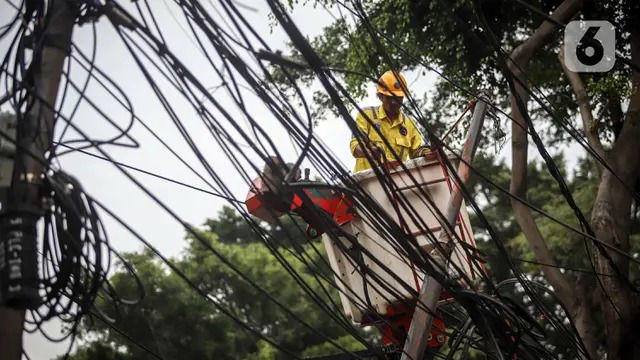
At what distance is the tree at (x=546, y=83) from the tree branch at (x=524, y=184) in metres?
0.01

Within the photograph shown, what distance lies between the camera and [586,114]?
32.6 feet

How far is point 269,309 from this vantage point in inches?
839

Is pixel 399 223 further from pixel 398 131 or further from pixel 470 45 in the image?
pixel 470 45

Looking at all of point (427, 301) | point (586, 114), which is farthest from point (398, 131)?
point (586, 114)

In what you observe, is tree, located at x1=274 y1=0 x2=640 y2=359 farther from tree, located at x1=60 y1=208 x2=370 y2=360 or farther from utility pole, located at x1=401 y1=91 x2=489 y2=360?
tree, located at x1=60 y1=208 x2=370 y2=360

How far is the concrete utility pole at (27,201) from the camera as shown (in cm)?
339

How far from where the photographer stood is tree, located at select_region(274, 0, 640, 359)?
9.36 m

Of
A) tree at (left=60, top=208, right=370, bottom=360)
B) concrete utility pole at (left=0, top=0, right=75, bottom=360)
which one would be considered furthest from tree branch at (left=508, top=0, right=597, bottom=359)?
tree at (left=60, top=208, right=370, bottom=360)

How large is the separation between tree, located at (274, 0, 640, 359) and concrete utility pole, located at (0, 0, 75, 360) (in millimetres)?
4837

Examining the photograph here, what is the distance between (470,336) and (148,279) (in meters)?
14.7

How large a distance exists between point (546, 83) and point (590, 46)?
0.87 m

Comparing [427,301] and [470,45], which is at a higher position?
[470,45]

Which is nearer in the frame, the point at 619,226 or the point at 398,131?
the point at 398,131

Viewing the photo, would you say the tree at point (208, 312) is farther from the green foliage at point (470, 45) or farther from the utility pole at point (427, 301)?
the utility pole at point (427, 301)
